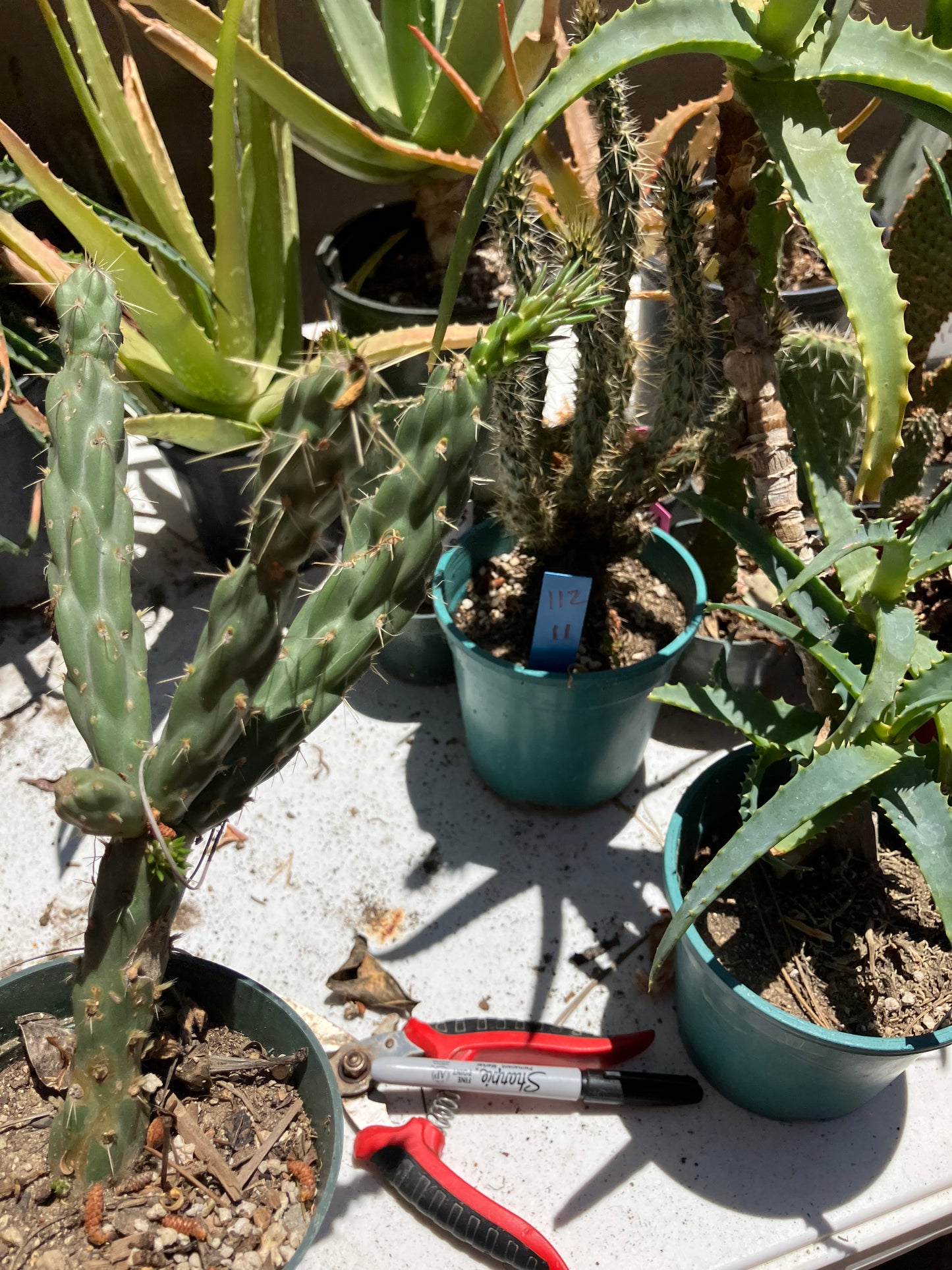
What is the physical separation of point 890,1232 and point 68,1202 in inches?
27.8

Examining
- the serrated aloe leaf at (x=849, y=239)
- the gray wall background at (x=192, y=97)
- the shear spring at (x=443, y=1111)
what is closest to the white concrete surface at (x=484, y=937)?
the shear spring at (x=443, y=1111)

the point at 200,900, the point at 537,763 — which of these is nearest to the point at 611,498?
the point at 537,763

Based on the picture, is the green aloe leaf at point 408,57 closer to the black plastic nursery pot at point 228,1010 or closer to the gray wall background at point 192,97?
the gray wall background at point 192,97

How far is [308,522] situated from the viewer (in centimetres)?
52

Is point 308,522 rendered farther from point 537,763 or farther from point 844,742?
point 537,763

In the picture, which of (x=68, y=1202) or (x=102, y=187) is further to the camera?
(x=102, y=187)

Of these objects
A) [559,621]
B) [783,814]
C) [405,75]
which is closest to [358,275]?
[405,75]

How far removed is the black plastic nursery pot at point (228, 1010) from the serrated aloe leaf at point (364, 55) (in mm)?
1142

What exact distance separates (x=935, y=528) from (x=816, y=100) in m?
0.35

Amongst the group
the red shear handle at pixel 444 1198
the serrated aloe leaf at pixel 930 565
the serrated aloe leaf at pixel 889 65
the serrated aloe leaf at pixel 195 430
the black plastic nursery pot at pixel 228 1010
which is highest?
the serrated aloe leaf at pixel 889 65

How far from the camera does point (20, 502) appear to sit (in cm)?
127

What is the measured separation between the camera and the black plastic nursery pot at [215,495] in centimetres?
122

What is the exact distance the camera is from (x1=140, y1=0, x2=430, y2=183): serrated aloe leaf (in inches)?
41.1

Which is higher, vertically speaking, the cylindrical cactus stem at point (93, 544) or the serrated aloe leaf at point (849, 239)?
the serrated aloe leaf at point (849, 239)
